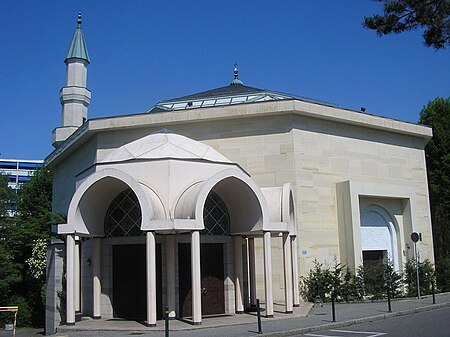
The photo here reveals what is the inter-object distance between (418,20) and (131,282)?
39.4 feet

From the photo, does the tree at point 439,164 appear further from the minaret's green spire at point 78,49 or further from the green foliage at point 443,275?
the minaret's green spire at point 78,49

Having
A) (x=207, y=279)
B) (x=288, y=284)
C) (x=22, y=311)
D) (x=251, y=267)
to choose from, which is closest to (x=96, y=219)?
(x=207, y=279)

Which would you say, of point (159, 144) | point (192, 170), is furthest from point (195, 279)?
point (159, 144)

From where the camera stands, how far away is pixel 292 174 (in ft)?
77.8

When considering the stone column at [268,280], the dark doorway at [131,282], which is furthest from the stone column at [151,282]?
the stone column at [268,280]

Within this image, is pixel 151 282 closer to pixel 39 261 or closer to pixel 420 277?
pixel 420 277

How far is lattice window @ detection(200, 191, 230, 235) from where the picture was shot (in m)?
18.4

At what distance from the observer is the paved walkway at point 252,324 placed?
14822 mm

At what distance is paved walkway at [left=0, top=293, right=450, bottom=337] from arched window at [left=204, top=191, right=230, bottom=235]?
294 cm

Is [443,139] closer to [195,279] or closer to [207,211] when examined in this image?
[207,211]

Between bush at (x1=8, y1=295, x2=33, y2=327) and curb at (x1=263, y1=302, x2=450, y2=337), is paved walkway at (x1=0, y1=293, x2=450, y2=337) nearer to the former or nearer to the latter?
curb at (x1=263, y1=302, x2=450, y2=337)

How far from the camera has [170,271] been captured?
56.7ft

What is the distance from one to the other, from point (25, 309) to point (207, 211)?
20229 millimetres

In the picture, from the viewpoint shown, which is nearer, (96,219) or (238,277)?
(96,219)
